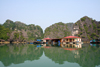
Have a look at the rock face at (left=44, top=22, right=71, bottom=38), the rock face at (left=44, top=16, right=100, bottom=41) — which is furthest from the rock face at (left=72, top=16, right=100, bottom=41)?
the rock face at (left=44, top=22, right=71, bottom=38)

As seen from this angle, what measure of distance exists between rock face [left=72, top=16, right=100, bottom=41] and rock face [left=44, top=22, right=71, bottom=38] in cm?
1839

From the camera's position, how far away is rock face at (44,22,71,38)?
335 ft

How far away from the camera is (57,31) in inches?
4136

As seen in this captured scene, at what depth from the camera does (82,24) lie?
86625mm

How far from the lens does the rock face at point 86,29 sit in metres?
81.6

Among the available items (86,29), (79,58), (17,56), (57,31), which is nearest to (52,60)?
(79,58)

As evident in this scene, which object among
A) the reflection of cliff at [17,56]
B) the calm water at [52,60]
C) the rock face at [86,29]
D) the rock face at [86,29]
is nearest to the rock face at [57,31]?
the rock face at [86,29]

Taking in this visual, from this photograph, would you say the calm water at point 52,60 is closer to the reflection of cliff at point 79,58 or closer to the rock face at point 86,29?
the reflection of cliff at point 79,58

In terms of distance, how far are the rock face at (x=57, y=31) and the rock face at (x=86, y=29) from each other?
18.4 m

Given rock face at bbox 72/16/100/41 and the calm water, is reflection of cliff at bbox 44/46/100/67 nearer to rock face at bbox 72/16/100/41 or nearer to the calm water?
the calm water

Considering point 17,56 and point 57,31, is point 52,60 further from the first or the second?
point 57,31

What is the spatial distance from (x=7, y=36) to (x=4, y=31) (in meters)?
5.39

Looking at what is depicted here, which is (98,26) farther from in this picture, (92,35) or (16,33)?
(16,33)

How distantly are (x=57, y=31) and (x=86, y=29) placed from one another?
28837 mm
